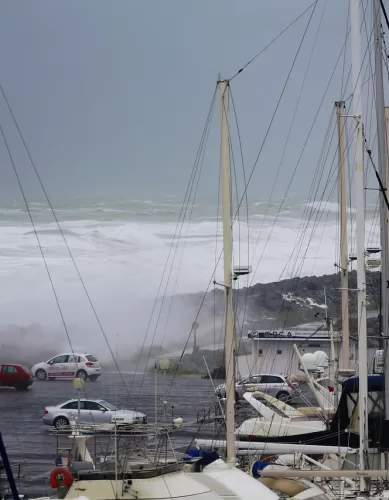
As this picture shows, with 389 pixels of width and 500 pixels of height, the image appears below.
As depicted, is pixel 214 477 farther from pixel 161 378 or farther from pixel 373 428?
pixel 161 378

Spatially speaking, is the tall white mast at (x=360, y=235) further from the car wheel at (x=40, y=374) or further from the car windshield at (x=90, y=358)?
the car wheel at (x=40, y=374)

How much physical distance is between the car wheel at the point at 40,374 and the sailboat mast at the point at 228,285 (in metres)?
31.8

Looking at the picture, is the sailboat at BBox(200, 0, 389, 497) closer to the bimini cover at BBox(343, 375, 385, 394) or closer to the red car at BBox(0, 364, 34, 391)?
the bimini cover at BBox(343, 375, 385, 394)

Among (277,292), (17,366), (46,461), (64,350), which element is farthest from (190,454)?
(277,292)

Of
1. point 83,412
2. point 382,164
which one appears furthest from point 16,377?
point 382,164

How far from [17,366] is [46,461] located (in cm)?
1810

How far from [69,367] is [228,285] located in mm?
34276

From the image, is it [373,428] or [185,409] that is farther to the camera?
[185,409]

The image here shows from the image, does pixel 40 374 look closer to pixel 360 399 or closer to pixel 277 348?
pixel 277 348

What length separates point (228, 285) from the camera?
22797 millimetres

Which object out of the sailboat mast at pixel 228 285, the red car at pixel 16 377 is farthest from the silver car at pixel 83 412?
the sailboat mast at pixel 228 285

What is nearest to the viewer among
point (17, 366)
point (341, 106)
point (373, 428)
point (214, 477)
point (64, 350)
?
point (214, 477)

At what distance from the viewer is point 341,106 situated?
112ft

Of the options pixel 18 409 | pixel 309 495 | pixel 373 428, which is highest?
pixel 18 409
